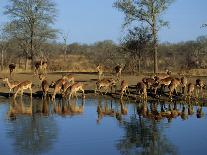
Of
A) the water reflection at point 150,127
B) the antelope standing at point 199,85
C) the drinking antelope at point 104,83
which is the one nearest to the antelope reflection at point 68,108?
the drinking antelope at point 104,83

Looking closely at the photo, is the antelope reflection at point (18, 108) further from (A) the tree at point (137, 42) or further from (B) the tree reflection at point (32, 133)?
(A) the tree at point (137, 42)

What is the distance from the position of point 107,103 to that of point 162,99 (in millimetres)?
3594

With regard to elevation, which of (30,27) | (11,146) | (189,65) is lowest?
(11,146)

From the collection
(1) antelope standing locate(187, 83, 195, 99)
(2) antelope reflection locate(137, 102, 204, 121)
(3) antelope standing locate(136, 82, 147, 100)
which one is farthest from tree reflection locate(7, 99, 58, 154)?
(1) antelope standing locate(187, 83, 195, 99)

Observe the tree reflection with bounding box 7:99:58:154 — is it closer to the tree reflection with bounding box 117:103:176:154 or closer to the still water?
the still water

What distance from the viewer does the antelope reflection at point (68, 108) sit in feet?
82.7

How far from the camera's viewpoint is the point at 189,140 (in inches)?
733

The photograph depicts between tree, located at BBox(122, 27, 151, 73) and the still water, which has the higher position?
tree, located at BBox(122, 27, 151, 73)

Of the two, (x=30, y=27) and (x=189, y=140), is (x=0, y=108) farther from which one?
(x=30, y=27)

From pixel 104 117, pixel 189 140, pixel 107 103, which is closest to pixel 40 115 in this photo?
pixel 104 117

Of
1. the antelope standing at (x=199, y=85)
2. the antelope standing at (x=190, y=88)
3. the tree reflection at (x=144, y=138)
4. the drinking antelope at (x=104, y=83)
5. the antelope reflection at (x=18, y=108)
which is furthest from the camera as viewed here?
the drinking antelope at (x=104, y=83)

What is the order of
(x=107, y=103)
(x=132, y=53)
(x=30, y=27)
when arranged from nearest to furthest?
(x=107, y=103), (x=132, y=53), (x=30, y=27)

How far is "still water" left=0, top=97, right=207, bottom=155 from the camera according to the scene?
17031mm

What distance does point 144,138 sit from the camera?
61.4 ft
